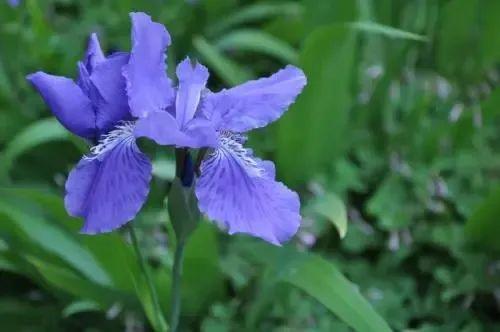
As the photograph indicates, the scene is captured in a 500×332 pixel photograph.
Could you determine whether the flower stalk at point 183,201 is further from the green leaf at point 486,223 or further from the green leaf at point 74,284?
the green leaf at point 486,223

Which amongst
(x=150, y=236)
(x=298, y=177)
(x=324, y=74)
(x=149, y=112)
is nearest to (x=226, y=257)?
(x=150, y=236)

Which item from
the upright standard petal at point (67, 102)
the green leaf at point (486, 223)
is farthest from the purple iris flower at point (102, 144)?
the green leaf at point (486, 223)

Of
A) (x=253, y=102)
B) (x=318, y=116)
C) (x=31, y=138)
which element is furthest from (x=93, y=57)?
(x=318, y=116)

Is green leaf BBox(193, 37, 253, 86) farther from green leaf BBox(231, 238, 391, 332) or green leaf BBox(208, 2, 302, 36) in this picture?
green leaf BBox(231, 238, 391, 332)

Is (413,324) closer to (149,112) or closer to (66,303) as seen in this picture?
(66,303)

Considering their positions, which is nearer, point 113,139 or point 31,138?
point 113,139

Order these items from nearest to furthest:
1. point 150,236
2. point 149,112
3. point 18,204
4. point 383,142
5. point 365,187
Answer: point 149,112
point 18,204
point 150,236
point 365,187
point 383,142

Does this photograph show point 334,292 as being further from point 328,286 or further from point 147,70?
point 147,70

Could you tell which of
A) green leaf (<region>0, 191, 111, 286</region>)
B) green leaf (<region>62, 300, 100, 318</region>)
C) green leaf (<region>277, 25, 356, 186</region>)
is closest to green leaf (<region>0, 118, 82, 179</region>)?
green leaf (<region>0, 191, 111, 286</region>)
